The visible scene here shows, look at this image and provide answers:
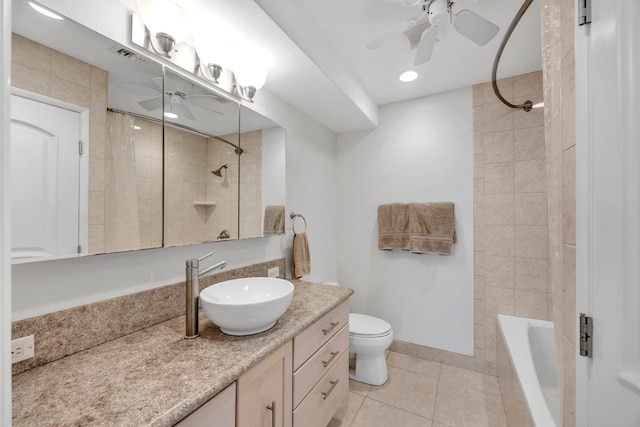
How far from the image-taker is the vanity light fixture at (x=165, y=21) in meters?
1.07

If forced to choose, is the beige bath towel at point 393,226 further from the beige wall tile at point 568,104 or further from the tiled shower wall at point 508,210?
the beige wall tile at point 568,104

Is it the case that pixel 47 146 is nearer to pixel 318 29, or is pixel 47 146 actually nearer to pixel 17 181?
pixel 17 181

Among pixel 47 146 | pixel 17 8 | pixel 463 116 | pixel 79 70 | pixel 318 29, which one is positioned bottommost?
pixel 47 146

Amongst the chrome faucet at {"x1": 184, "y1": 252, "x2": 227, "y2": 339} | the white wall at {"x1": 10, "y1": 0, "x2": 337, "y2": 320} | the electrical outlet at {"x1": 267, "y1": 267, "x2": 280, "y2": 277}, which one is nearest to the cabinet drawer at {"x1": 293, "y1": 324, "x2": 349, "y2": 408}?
the chrome faucet at {"x1": 184, "y1": 252, "x2": 227, "y2": 339}

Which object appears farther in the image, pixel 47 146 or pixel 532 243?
pixel 532 243

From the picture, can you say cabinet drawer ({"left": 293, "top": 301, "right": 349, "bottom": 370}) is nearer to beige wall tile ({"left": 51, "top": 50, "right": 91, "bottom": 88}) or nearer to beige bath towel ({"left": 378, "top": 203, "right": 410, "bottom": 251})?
beige bath towel ({"left": 378, "top": 203, "right": 410, "bottom": 251})

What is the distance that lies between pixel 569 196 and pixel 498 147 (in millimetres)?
Answer: 1663

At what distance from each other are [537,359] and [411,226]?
127 cm

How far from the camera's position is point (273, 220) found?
6.11 ft

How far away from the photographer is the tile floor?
1.70 meters

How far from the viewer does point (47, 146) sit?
84 cm

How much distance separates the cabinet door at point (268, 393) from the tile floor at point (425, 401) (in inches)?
33.1

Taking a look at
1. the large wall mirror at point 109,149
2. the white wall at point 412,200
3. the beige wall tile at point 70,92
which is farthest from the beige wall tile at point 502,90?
the beige wall tile at point 70,92

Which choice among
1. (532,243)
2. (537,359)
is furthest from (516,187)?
(537,359)
